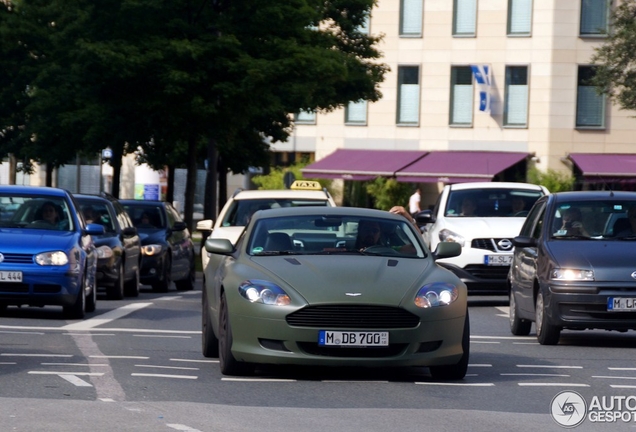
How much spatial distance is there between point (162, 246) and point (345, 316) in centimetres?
1560

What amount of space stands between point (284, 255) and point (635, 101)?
29.4 meters

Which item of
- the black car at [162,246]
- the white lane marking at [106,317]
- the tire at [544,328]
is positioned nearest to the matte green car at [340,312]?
the tire at [544,328]

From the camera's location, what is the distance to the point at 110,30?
3541 centimetres

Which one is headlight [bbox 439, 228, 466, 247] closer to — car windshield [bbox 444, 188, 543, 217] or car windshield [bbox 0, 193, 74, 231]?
car windshield [bbox 444, 188, 543, 217]

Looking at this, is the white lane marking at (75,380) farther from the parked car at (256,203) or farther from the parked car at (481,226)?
the parked car at (481,226)

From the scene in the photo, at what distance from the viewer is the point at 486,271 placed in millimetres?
22359

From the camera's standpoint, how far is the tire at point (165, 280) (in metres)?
26.4

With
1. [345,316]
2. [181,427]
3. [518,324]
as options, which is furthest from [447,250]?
[181,427]

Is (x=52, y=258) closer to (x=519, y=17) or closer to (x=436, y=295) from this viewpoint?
(x=436, y=295)

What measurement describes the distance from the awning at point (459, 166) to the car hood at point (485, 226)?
34.6 metres

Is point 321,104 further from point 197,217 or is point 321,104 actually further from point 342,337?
point 342,337

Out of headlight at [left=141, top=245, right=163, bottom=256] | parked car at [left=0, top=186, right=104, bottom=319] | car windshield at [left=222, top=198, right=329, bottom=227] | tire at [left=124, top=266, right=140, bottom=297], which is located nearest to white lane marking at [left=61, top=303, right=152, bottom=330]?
parked car at [left=0, top=186, right=104, bottom=319]

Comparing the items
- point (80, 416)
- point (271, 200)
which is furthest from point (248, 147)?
point (80, 416)

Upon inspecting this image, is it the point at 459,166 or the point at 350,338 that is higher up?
the point at 350,338
